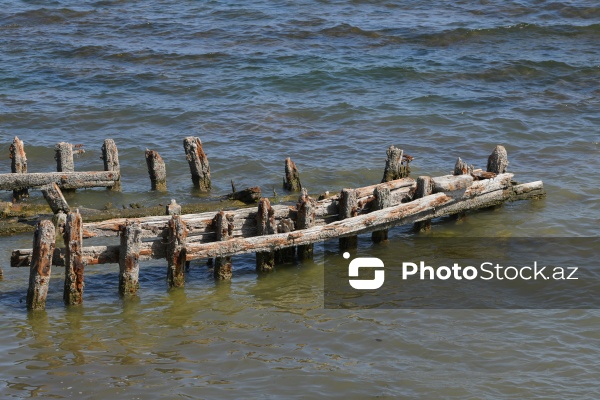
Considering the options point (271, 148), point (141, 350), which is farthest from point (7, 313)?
point (271, 148)

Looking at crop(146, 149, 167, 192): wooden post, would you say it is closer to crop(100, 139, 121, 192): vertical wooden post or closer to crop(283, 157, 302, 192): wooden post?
crop(100, 139, 121, 192): vertical wooden post

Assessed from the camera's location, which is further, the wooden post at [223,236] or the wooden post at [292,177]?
the wooden post at [292,177]

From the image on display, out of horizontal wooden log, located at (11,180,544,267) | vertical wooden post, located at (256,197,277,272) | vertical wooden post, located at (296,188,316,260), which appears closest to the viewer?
horizontal wooden log, located at (11,180,544,267)

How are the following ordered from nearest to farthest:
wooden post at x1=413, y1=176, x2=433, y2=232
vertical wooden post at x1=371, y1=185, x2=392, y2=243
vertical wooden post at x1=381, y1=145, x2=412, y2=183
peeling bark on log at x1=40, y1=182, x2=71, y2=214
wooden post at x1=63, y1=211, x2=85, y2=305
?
wooden post at x1=63, y1=211, x2=85, y2=305 < vertical wooden post at x1=371, y1=185, x2=392, y2=243 < wooden post at x1=413, y1=176, x2=433, y2=232 < peeling bark on log at x1=40, y1=182, x2=71, y2=214 < vertical wooden post at x1=381, y1=145, x2=412, y2=183

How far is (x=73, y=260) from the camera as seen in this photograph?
13445 mm

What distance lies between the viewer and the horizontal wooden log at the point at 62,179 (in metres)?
17.8

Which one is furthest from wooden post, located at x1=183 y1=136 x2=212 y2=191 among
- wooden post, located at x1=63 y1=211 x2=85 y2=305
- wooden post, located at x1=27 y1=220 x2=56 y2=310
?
wooden post, located at x1=27 y1=220 x2=56 y2=310

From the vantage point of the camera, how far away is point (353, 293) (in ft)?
49.3

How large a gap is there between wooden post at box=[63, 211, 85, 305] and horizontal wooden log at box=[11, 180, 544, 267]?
20 cm

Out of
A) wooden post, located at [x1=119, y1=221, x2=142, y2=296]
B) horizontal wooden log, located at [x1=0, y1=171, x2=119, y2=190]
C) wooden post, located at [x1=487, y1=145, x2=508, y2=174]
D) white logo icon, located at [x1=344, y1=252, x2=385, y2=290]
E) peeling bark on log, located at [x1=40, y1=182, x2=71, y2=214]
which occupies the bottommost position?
white logo icon, located at [x1=344, y1=252, x2=385, y2=290]

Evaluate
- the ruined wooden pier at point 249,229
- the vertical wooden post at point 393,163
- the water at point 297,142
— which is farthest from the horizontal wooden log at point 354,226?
the vertical wooden post at point 393,163

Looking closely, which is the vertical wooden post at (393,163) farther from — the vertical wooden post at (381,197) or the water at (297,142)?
the vertical wooden post at (381,197)

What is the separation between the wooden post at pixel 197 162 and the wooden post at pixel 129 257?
5.54 meters

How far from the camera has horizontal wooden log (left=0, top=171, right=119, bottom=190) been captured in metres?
17.8
